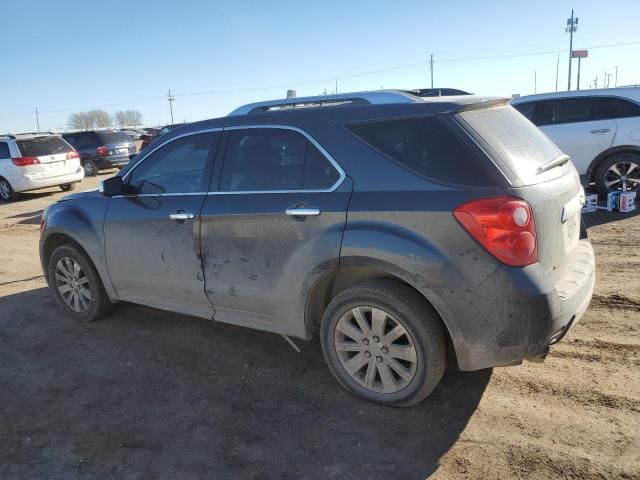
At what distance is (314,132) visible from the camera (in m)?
3.34

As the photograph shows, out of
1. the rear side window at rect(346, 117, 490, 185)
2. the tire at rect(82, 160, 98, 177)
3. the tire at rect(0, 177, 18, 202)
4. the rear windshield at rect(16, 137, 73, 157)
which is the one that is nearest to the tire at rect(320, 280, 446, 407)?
the rear side window at rect(346, 117, 490, 185)

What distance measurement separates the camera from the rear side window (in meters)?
2.80

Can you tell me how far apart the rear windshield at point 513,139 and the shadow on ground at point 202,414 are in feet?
4.79

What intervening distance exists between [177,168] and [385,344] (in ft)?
7.10

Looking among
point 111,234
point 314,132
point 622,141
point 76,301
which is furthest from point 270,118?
point 622,141

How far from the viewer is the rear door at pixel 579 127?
27.4 feet

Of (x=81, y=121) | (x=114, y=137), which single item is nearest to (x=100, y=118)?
(x=81, y=121)

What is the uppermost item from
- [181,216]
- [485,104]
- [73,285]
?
[485,104]

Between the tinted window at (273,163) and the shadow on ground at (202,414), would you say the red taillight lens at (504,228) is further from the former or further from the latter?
the shadow on ground at (202,414)

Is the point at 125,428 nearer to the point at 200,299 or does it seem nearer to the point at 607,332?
the point at 200,299

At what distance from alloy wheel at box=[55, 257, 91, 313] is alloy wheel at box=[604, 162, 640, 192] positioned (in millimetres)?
7878

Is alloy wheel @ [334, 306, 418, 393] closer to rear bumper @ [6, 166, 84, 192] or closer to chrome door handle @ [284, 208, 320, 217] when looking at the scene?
chrome door handle @ [284, 208, 320, 217]

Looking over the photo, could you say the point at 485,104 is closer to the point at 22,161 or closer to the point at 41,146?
the point at 22,161

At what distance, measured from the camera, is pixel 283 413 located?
3229mm
